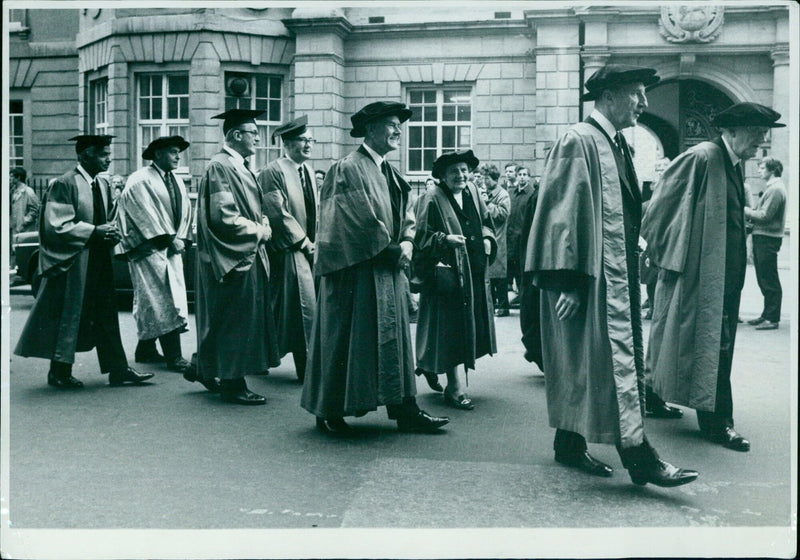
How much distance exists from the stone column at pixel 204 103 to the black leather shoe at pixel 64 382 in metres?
5.27

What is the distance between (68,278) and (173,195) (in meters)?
1.20

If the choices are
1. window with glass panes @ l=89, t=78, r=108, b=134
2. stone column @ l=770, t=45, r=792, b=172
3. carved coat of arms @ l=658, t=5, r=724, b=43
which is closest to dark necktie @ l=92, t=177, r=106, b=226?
window with glass panes @ l=89, t=78, r=108, b=134

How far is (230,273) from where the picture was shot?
6.35m

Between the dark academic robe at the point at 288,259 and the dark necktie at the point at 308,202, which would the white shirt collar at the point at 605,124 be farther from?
the dark necktie at the point at 308,202

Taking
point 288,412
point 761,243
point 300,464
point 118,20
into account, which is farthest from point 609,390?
point 118,20

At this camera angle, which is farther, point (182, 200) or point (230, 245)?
point (182, 200)

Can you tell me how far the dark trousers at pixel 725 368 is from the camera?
5199mm

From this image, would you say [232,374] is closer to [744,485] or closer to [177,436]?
[177,436]

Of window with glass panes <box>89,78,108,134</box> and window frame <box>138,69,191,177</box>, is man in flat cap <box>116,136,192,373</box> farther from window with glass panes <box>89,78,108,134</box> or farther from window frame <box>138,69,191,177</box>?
window with glass panes <box>89,78,108,134</box>

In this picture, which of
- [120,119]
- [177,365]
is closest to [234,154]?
[177,365]

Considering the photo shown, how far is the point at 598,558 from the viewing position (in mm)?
3787

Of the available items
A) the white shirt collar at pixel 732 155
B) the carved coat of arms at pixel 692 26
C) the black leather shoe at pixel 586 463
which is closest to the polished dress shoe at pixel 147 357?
the black leather shoe at pixel 586 463

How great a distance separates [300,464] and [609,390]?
1690 millimetres

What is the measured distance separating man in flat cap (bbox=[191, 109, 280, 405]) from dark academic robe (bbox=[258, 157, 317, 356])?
0.44 m
